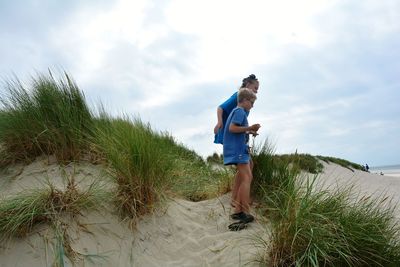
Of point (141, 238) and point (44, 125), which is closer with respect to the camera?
point (141, 238)

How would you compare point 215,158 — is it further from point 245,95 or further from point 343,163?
point 343,163

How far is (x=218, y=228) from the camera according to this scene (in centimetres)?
457

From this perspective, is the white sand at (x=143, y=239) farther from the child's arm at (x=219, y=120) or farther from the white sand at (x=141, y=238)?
the child's arm at (x=219, y=120)

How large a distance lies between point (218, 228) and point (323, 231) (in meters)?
1.47

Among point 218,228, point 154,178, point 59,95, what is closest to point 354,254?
point 218,228

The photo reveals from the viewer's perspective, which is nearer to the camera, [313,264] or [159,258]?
[313,264]

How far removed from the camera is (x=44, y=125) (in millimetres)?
5086

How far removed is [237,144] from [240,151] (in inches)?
3.3

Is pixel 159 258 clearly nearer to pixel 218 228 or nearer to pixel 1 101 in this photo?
pixel 218 228

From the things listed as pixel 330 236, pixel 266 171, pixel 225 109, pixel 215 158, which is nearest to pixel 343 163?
pixel 215 158

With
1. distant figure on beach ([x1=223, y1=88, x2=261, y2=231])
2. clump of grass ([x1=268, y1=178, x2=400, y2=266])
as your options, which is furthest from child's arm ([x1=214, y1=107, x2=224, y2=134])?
clump of grass ([x1=268, y1=178, x2=400, y2=266])

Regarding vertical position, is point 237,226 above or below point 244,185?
below

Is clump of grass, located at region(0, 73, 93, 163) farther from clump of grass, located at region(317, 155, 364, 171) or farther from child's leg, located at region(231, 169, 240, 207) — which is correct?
clump of grass, located at region(317, 155, 364, 171)

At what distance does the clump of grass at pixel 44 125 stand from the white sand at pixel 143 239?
0.34 m
